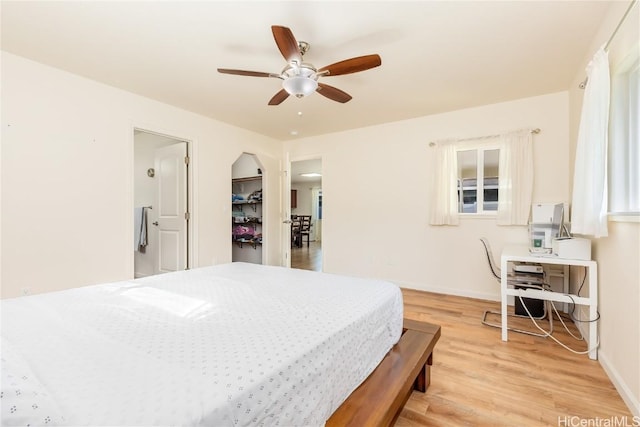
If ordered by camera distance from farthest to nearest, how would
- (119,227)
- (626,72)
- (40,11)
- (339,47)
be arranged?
(119,227) < (339,47) < (40,11) < (626,72)

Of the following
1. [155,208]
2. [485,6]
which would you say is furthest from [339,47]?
[155,208]

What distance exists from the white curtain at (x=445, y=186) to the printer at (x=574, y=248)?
1.38 meters

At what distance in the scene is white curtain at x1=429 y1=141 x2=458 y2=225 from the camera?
12.1 feet

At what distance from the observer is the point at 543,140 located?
10.6 feet

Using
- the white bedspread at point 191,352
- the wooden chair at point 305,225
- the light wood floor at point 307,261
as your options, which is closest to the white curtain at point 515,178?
the white bedspread at point 191,352

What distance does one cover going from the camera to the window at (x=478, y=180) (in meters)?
3.54

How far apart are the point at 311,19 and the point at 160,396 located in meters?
2.22

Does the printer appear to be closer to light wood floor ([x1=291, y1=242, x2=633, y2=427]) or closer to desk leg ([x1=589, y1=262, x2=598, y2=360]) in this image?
desk leg ([x1=589, y1=262, x2=598, y2=360])

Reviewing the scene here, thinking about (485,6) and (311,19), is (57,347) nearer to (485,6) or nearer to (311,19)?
(311,19)

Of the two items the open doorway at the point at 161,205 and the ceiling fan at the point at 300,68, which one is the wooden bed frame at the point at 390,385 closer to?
the ceiling fan at the point at 300,68

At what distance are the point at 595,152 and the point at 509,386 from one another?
5.22 feet

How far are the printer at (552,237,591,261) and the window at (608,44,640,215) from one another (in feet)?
1.55

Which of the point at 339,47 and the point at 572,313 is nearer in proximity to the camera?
the point at 339,47

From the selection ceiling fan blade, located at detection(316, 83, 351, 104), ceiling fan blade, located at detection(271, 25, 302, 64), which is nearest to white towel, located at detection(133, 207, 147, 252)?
ceiling fan blade, located at detection(316, 83, 351, 104)
